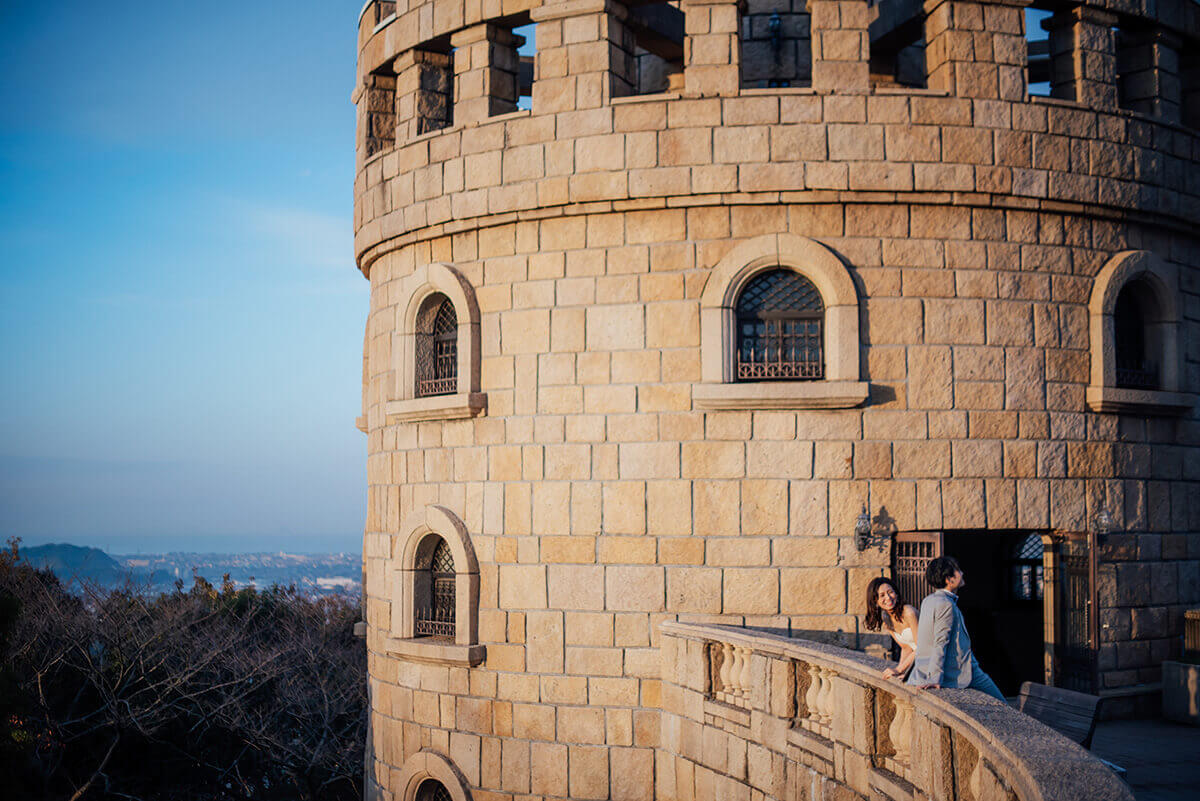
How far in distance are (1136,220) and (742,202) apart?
4.55 metres

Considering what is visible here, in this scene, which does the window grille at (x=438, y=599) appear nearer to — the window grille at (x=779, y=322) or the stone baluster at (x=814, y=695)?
the window grille at (x=779, y=322)

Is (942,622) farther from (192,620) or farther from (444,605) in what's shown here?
(192,620)

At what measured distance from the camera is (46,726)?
2016 centimetres

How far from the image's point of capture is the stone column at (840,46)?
34.6 feet

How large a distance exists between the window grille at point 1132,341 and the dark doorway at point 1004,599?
4.89 m

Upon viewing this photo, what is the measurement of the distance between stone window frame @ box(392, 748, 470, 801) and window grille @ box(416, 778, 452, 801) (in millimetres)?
72

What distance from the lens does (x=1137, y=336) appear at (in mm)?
11734

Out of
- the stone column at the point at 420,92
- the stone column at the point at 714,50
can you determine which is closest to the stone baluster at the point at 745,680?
the stone column at the point at 714,50

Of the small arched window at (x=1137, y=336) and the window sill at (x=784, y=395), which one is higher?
the small arched window at (x=1137, y=336)

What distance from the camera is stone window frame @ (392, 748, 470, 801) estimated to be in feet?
37.3

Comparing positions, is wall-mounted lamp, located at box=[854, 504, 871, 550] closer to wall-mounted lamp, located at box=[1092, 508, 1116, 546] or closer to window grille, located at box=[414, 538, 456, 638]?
wall-mounted lamp, located at box=[1092, 508, 1116, 546]

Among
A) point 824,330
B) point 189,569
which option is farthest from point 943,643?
point 189,569

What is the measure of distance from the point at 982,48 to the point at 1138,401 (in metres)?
4.13

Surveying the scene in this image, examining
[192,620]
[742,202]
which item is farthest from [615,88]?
[192,620]
